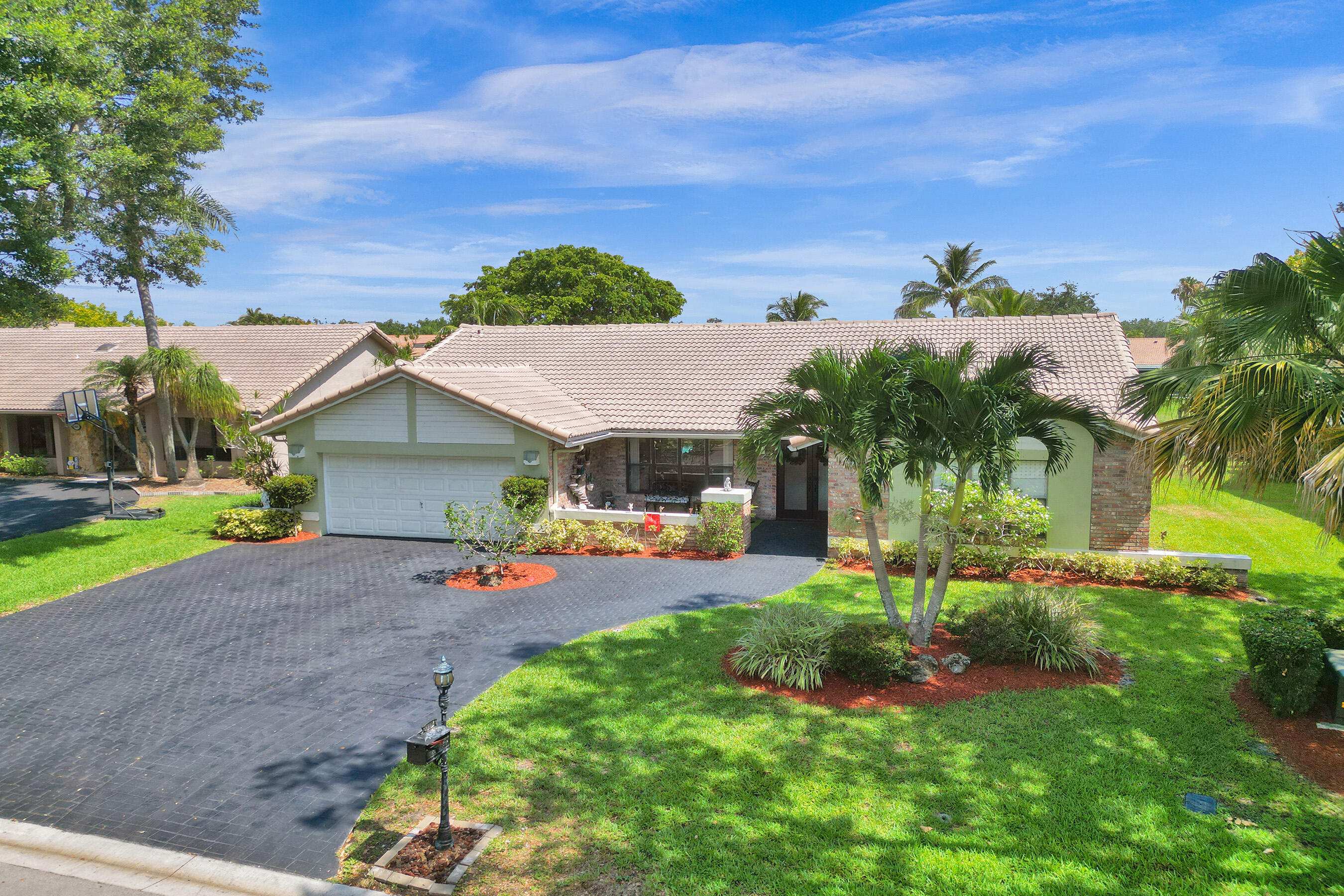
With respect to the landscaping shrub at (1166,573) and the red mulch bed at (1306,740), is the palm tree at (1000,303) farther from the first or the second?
the red mulch bed at (1306,740)

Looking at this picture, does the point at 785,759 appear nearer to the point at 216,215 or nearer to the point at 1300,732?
the point at 1300,732

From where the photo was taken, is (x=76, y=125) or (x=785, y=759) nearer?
(x=785, y=759)

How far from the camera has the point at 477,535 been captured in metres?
15.5

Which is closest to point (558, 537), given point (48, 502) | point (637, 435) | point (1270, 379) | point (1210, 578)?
point (637, 435)

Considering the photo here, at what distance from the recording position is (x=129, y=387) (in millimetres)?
26703

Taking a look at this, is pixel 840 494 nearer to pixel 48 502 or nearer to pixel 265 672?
pixel 265 672

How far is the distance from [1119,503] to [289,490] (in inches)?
736

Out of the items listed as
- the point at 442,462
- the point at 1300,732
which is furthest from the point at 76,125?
the point at 1300,732

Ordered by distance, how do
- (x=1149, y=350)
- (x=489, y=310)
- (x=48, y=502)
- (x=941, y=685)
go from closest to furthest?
(x=941, y=685), (x=48, y=502), (x=489, y=310), (x=1149, y=350)

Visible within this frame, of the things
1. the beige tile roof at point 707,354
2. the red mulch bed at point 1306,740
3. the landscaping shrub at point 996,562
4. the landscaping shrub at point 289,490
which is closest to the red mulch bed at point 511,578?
the beige tile roof at point 707,354

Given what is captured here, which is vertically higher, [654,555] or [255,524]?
[255,524]

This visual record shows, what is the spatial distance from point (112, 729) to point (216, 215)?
23.2 m

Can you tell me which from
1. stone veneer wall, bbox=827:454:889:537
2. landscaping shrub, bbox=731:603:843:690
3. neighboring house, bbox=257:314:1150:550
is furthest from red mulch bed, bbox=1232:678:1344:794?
stone veneer wall, bbox=827:454:889:537

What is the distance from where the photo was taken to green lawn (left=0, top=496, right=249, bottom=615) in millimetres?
14242
